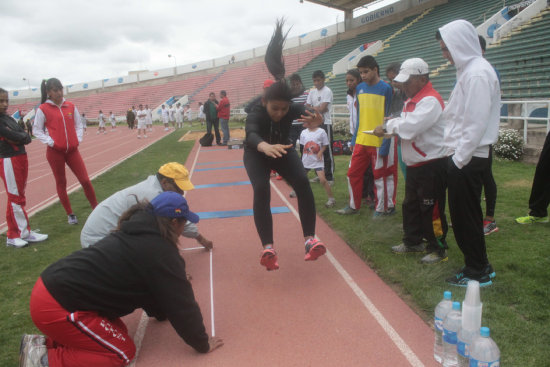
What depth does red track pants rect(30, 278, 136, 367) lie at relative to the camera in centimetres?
244

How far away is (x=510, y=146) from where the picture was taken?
28.6 ft

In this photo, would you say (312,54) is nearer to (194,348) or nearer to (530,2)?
Answer: (530,2)

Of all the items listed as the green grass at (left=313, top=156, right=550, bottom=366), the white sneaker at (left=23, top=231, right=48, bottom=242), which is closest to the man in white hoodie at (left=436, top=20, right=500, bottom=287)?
the green grass at (left=313, top=156, right=550, bottom=366)

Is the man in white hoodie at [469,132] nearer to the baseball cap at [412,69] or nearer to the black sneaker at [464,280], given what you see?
the black sneaker at [464,280]

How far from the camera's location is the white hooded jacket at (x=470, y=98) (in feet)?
9.55

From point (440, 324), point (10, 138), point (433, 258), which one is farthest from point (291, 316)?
point (10, 138)

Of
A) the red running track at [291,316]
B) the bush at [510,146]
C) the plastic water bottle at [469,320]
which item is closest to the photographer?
the plastic water bottle at [469,320]

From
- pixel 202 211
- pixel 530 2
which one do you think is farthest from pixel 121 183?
pixel 530 2

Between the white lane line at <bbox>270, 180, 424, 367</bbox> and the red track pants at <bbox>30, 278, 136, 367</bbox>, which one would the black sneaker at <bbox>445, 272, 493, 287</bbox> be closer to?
the white lane line at <bbox>270, 180, 424, 367</bbox>

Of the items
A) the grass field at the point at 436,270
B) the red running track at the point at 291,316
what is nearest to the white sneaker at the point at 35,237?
the grass field at the point at 436,270

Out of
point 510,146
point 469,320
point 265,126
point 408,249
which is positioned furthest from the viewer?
point 510,146

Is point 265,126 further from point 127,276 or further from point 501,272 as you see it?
point 501,272

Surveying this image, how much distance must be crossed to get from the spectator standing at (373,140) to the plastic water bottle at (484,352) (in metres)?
3.09

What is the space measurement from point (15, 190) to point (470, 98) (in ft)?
18.0
